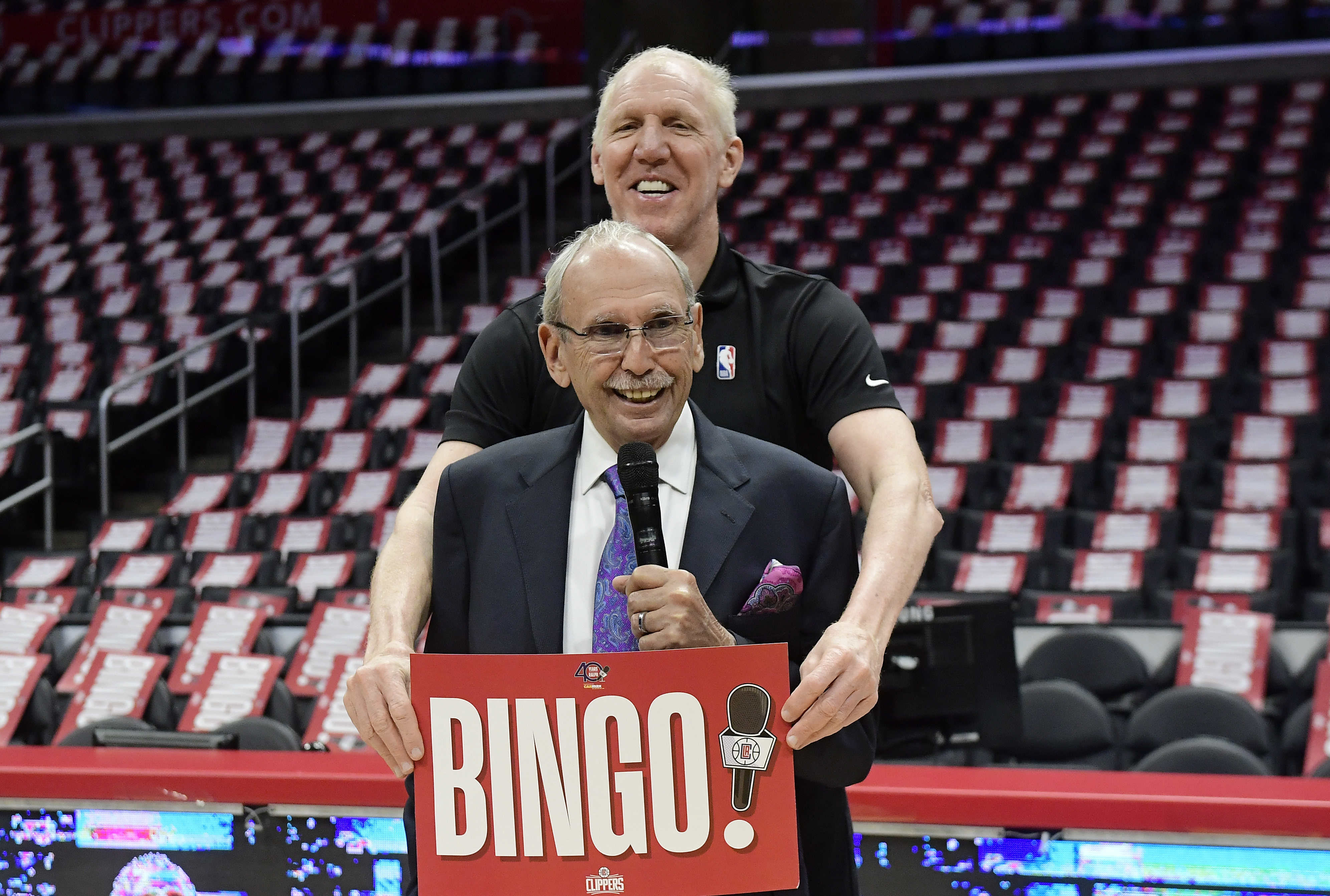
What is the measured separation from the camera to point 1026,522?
6879 millimetres

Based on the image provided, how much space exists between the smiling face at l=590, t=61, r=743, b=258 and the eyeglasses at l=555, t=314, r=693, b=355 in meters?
0.37

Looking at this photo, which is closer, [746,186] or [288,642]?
[288,642]

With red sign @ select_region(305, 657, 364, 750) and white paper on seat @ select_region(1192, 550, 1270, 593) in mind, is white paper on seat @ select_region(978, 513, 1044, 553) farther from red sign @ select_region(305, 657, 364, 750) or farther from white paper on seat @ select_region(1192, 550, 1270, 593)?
red sign @ select_region(305, 657, 364, 750)

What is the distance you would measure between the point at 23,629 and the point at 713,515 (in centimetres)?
497

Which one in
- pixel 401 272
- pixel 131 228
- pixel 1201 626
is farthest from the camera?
pixel 131 228

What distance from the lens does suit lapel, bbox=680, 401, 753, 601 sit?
4.83ft

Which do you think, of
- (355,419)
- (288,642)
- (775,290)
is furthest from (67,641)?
(775,290)

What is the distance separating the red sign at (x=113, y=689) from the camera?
4.96 m

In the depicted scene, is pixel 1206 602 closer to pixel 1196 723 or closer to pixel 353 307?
pixel 1196 723

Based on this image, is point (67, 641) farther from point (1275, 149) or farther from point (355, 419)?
point (1275, 149)

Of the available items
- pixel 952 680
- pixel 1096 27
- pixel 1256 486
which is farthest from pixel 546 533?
pixel 1096 27

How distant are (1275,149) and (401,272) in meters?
6.80

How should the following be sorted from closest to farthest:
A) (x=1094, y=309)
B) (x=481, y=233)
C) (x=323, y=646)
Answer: (x=323, y=646) → (x=1094, y=309) → (x=481, y=233)

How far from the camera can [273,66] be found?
15.2m
